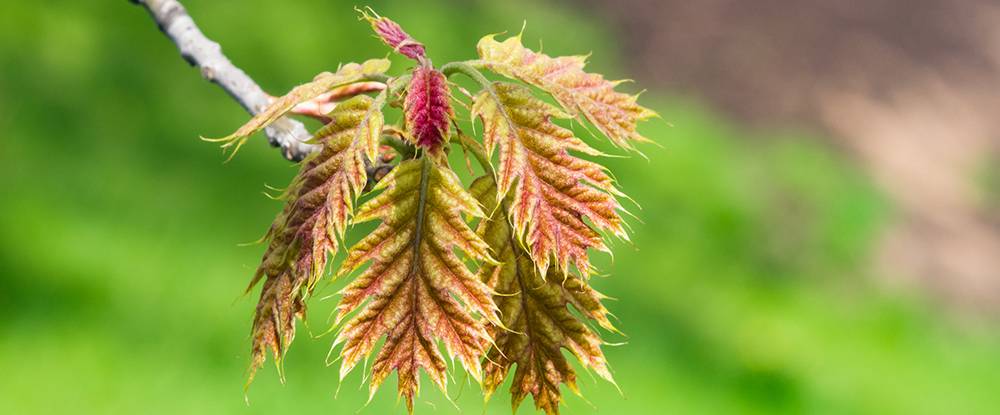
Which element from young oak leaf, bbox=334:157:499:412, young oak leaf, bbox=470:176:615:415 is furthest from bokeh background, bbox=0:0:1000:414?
young oak leaf, bbox=334:157:499:412

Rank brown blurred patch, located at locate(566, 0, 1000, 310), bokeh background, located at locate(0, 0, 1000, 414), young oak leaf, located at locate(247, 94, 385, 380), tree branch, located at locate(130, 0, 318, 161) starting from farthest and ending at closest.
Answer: brown blurred patch, located at locate(566, 0, 1000, 310) < bokeh background, located at locate(0, 0, 1000, 414) < tree branch, located at locate(130, 0, 318, 161) < young oak leaf, located at locate(247, 94, 385, 380)

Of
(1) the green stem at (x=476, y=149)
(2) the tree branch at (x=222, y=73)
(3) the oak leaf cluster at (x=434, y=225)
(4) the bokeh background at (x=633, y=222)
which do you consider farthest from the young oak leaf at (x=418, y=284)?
(4) the bokeh background at (x=633, y=222)

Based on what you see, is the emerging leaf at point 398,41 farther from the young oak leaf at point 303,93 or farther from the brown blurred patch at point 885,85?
the brown blurred patch at point 885,85

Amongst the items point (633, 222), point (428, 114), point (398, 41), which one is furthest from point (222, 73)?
point (633, 222)

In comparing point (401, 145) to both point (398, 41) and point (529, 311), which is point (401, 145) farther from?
point (529, 311)

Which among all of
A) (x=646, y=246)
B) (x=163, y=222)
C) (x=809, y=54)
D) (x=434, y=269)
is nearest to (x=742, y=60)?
(x=809, y=54)

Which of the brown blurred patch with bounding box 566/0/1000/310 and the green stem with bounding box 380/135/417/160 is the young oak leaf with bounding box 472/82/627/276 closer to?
the green stem with bounding box 380/135/417/160

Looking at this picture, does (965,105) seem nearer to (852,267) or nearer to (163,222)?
(852,267)
